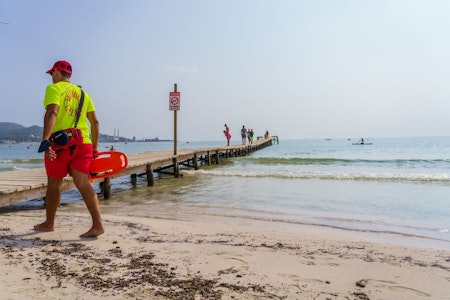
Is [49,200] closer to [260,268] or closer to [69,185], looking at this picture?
[260,268]

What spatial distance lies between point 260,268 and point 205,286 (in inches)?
25.5

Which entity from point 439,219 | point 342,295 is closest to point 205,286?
point 342,295

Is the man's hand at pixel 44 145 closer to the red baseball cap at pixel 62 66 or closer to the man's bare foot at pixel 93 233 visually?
the red baseball cap at pixel 62 66

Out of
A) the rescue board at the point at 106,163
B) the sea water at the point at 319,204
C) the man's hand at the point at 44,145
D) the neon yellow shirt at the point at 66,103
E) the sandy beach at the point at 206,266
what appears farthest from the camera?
the sea water at the point at 319,204

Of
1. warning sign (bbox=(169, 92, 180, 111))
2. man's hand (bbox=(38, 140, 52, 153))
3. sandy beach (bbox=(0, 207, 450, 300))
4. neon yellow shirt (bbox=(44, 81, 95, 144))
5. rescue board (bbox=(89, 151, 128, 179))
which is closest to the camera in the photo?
sandy beach (bbox=(0, 207, 450, 300))

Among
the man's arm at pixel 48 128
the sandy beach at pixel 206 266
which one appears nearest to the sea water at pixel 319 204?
the sandy beach at pixel 206 266

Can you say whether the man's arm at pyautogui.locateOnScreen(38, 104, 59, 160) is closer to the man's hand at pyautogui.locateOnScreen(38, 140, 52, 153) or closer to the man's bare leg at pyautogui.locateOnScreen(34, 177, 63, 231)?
the man's hand at pyautogui.locateOnScreen(38, 140, 52, 153)

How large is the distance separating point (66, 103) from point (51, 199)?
1132 mm

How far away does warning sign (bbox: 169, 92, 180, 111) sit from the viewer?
1194cm

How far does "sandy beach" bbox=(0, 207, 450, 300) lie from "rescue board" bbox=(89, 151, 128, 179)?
72 centimetres

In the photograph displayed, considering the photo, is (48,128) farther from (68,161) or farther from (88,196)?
(88,196)

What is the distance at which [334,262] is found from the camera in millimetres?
3424

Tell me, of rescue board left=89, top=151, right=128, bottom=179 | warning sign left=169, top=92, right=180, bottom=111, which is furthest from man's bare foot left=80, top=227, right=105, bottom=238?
warning sign left=169, top=92, right=180, bottom=111

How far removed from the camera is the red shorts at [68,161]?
3793 mm
